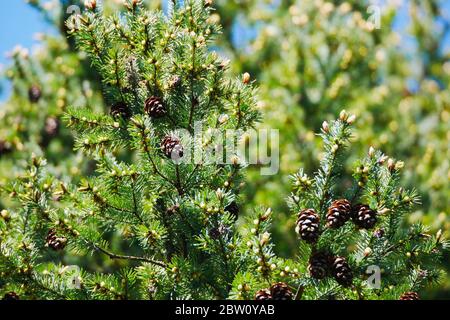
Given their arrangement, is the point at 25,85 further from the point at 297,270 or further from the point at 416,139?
the point at 416,139

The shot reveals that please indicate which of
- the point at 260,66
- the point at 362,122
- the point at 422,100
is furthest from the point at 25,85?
the point at 422,100

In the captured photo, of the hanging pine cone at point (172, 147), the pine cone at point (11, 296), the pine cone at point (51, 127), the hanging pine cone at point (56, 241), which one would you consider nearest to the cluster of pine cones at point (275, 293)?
the hanging pine cone at point (172, 147)

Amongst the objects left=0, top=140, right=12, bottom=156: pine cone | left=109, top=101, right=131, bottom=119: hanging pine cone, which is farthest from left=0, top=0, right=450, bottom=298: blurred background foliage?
left=109, top=101, right=131, bottom=119: hanging pine cone

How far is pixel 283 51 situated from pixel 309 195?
204 inches

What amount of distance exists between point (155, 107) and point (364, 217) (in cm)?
117

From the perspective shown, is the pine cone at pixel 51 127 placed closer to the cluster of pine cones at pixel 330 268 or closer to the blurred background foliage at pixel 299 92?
the blurred background foliage at pixel 299 92

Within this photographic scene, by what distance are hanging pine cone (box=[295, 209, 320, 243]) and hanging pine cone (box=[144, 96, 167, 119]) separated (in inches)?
35.0

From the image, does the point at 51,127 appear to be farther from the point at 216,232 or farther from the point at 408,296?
the point at 408,296

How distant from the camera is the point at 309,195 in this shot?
8.62 ft

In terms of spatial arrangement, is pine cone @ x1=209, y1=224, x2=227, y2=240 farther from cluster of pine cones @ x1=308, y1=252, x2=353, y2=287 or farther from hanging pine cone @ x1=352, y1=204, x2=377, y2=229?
hanging pine cone @ x1=352, y1=204, x2=377, y2=229

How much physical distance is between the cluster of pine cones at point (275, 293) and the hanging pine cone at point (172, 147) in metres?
0.74

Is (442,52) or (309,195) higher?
(442,52)

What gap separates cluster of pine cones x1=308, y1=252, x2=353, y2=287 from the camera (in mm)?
2385

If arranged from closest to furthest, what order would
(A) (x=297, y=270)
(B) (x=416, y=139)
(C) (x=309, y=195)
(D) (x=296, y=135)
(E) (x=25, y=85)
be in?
(A) (x=297, y=270) → (C) (x=309, y=195) → (E) (x=25, y=85) → (D) (x=296, y=135) → (B) (x=416, y=139)
